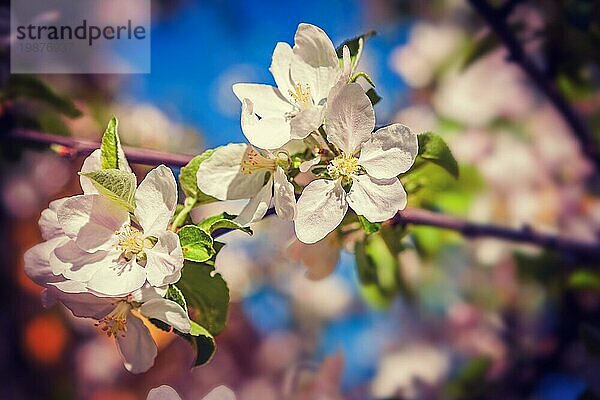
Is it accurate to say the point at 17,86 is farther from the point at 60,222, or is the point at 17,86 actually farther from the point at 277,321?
the point at 277,321

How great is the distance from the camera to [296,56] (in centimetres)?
39

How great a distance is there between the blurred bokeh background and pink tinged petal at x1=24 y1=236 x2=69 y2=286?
34 centimetres

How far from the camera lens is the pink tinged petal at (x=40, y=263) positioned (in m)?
0.38

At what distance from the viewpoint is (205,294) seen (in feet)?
1.27

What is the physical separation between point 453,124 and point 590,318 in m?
0.30

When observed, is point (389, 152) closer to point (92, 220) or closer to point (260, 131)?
point (260, 131)

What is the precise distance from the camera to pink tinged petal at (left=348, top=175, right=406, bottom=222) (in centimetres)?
36

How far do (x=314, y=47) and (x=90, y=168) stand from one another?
0.15m

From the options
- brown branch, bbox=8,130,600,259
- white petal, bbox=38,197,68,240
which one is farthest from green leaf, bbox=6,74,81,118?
white petal, bbox=38,197,68,240

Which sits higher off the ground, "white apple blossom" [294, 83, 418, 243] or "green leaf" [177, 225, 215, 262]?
"white apple blossom" [294, 83, 418, 243]

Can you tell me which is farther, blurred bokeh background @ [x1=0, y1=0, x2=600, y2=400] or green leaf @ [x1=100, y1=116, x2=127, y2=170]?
blurred bokeh background @ [x1=0, y1=0, x2=600, y2=400]

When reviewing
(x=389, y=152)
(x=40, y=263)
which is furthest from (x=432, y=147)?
(x=40, y=263)

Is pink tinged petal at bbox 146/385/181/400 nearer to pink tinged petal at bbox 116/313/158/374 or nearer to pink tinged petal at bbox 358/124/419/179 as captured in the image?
pink tinged petal at bbox 116/313/158/374

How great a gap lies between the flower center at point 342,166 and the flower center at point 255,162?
4 centimetres
